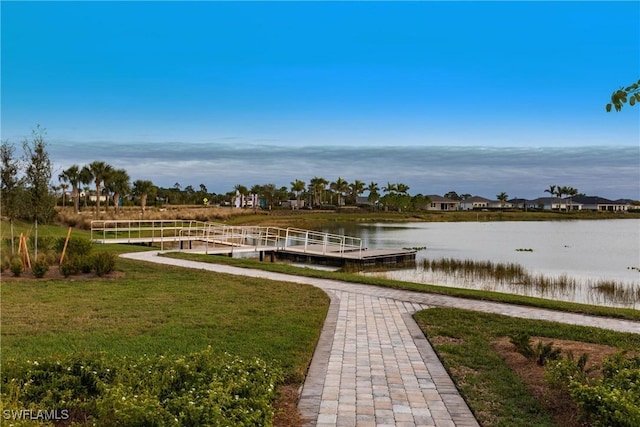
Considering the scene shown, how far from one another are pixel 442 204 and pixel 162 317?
125359 millimetres

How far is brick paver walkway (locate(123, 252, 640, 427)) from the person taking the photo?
15.2ft

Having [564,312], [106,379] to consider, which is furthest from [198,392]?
[564,312]

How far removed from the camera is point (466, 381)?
18.2 feet

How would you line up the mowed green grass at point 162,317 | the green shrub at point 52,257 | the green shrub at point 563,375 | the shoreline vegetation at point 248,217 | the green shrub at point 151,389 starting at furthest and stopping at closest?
the shoreline vegetation at point 248,217 → the green shrub at point 52,257 → the mowed green grass at point 162,317 → the green shrub at point 563,375 → the green shrub at point 151,389

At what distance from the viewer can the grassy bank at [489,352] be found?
4.77 meters

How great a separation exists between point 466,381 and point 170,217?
1502 inches

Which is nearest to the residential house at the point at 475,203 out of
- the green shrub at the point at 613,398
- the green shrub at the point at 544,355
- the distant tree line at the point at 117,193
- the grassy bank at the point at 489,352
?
the distant tree line at the point at 117,193

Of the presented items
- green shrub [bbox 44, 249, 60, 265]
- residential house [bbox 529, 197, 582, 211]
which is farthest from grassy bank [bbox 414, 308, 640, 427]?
residential house [bbox 529, 197, 582, 211]

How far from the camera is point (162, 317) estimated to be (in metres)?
8.31

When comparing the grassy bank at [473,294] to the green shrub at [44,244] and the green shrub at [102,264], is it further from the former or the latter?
the green shrub at [44,244]

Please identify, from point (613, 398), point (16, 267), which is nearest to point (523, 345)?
point (613, 398)

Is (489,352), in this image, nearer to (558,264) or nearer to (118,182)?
(558,264)

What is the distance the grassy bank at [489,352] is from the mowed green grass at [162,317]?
5.78ft

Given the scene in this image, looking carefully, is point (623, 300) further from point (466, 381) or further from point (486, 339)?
point (466, 381)
